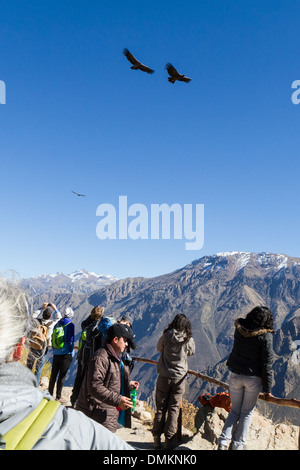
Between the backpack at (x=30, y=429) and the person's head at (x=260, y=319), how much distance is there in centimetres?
400

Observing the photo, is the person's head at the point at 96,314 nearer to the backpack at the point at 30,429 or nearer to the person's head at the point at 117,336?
the person's head at the point at 117,336

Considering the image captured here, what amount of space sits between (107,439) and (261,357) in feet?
12.9

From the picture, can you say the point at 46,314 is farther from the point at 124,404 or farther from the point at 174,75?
the point at 174,75

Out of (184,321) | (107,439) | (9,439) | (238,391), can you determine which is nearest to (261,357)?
(238,391)

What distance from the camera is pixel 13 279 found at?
164 centimetres

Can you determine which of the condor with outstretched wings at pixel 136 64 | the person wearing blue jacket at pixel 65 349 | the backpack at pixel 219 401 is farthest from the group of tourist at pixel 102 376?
the condor with outstretched wings at pixel 136 64

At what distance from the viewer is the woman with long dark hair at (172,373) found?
18.4ft

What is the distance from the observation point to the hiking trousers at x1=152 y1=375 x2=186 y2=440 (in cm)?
562

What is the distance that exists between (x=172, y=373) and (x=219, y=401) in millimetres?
1924

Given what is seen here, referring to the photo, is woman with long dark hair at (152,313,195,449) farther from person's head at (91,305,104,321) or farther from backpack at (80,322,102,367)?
person's head at (91,305,104,321)

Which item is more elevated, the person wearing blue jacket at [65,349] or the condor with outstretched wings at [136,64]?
the condor with outstretched wings at [136,64]

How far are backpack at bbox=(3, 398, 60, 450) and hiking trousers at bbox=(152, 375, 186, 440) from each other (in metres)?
4.76

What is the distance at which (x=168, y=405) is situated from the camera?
573 centimetres

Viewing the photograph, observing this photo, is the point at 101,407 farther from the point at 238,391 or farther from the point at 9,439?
the point at 9,439
